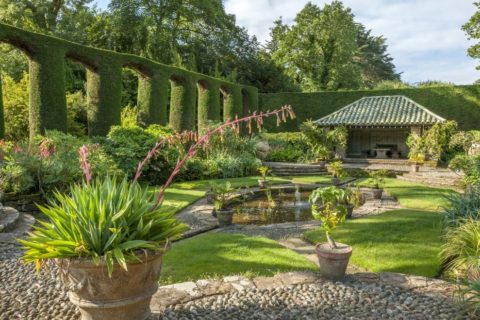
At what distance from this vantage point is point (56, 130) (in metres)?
12.2

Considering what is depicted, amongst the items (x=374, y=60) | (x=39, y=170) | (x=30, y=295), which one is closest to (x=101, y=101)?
(x=39, y=170)

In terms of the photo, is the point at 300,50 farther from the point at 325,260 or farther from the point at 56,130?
the point at 325,260

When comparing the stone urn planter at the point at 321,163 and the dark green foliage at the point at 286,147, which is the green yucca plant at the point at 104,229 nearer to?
the stone urn planter at the point at 321,163

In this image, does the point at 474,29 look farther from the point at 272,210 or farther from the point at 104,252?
the point at 104,252

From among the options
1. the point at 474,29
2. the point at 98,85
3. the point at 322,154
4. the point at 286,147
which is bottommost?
the point at 322,154

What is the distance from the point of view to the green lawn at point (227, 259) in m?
5.09

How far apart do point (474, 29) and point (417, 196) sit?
16548mm

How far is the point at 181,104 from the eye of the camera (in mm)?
19266

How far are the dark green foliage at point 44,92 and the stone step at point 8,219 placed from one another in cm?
571

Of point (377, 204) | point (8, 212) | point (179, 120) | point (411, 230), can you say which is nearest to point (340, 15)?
point (179, 120)

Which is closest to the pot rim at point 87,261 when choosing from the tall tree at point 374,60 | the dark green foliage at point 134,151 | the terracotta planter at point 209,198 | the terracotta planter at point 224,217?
the terracotta planter at point 224,217

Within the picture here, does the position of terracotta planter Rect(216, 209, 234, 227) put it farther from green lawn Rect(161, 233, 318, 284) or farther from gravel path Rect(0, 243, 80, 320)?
gravel path Rect(0, 243, 80, 320)

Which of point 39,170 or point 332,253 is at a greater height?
point 39,170

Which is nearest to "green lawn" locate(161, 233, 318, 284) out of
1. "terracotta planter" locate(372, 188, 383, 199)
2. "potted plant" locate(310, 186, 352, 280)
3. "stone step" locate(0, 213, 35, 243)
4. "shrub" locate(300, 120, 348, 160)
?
"potted plant" locate(310, 186, 352, 280)
